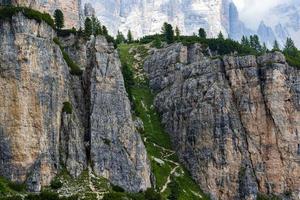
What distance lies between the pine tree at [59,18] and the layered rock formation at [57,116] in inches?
1071

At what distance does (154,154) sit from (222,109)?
61.6ft

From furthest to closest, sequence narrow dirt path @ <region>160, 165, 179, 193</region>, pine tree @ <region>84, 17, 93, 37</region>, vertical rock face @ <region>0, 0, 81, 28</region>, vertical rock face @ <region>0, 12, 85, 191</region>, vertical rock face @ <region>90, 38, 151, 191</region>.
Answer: vertical rock face @ <region>0, 0, 81, 28</region>, pine tree @ <region>84, 17, 93, 37</region>, narrow dirt path @ <region>160, 165, 179, 193</region>, vertical rock face @ <region>90, 38, 151, 191</region>, vertical rock face @ <region>0, 12, 85, 191</region>

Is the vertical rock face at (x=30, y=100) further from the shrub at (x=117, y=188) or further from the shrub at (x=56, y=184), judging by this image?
the shrub at (x=117, y=188)

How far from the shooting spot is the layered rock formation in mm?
101000

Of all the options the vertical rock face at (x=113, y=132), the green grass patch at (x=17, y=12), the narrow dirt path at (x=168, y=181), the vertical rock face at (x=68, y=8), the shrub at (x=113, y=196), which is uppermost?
the vertical rock face at (x=68, y=8)

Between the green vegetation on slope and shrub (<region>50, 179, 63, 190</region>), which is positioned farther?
the green vegetation on slope

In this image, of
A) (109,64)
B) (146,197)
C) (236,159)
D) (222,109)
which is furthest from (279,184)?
(109,64)

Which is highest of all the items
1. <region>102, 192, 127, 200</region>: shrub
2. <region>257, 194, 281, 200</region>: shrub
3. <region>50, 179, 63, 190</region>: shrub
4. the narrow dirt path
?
<region>50, 179, 63, 190</region>: shrub

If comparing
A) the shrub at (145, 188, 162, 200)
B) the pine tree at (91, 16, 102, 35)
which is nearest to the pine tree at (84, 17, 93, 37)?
the pine tree at (91, 16, 102, 35)

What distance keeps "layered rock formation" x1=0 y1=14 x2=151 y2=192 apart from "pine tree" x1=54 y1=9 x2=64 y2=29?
27211mm

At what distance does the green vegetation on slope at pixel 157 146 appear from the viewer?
416ft

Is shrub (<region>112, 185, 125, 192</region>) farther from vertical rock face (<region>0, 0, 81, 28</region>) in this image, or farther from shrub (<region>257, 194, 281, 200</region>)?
vertical rock face (<region>0, 0, 81, 28</region>)

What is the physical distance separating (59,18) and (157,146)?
40.0m

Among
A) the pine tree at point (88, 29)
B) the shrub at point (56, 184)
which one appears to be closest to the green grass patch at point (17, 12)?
the pine tree at point (88, 29)
